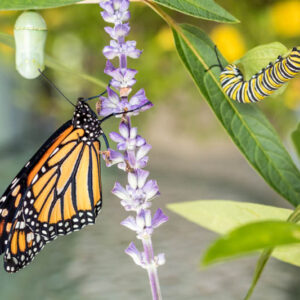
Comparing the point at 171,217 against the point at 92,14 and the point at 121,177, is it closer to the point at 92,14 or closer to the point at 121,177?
the point at 121,177

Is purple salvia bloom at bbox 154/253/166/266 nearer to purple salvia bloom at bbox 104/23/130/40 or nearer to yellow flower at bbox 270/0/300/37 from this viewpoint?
purple salvia bloom at bbox 104/23/130/40

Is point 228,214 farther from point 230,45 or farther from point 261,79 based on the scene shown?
point 230,45

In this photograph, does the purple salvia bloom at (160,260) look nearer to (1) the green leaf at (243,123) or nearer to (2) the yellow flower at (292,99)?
(1) the green leaf at (243,123)

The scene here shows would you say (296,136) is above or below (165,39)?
below

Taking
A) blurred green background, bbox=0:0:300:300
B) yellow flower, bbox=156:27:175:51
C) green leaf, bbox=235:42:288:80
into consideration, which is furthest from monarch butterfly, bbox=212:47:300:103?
yellow flower, bbox=156:27:175:51

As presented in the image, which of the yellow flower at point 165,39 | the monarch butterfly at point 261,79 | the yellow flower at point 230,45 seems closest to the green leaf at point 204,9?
the monarch butterfly at point 261,79

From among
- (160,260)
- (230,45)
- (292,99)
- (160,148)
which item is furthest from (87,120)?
(160,148)
